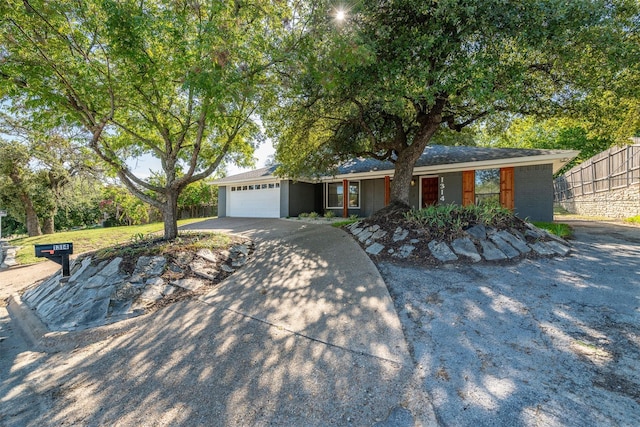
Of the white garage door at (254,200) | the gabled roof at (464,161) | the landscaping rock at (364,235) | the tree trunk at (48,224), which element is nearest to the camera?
the landscaping rock at (364,235)

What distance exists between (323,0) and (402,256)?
521cm

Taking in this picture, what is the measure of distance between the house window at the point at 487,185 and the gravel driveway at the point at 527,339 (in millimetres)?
6078

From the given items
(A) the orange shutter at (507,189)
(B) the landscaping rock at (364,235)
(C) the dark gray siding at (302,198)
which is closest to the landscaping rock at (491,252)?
(B) the landscaping rock at (364,235)

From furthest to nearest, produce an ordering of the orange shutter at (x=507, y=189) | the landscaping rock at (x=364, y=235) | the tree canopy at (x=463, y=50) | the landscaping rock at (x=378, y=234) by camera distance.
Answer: the orange shutter at (x=507, y=189)
the landscaping rock at (x=364, y=235)
the landscaping rock at (x=378, y=234)
the tree canopy at (x=463, y=50)

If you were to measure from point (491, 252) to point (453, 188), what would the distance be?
268 inches

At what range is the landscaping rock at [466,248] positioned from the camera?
507 centimetres

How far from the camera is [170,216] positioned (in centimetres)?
677

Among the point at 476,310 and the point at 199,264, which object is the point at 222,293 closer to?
the point at 199,264

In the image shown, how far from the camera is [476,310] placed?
11.2 feet

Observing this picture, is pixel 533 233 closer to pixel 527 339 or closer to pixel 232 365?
pixel 527 339

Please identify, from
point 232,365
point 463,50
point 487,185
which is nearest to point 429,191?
point 487,185

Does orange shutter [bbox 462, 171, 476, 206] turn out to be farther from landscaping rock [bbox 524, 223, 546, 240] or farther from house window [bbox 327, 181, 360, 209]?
landscaping rock [bbox 524, 223, 546, 240]

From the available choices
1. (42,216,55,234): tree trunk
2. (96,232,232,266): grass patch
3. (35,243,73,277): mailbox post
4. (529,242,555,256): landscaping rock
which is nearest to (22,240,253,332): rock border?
(96,232,232,266): grass patch

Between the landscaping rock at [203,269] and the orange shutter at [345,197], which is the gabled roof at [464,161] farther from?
the landscaping rock at [203,269]
